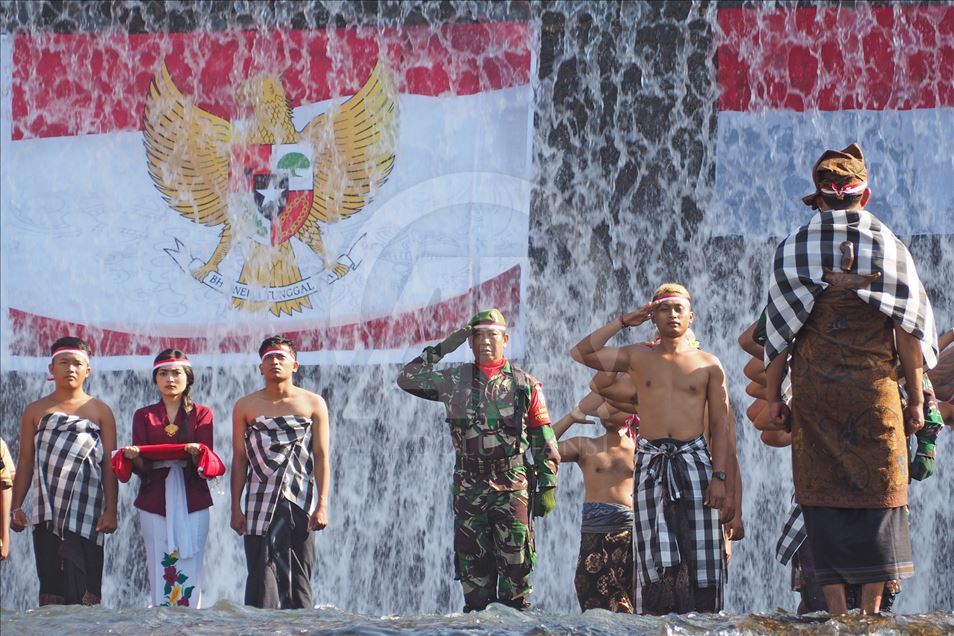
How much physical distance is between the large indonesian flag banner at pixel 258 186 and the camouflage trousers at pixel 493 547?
3.67 meters

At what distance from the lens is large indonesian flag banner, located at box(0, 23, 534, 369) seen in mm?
9953

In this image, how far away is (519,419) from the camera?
629cm

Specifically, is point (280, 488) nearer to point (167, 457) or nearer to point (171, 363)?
point (167, 457)

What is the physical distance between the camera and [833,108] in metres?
9.78

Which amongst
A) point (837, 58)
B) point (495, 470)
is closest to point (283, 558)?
point (495, 470)

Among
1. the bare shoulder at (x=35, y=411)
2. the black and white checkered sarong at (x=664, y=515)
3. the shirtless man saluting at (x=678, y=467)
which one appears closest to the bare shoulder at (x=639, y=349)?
the shirtless man saluting at (x=678, y=467)

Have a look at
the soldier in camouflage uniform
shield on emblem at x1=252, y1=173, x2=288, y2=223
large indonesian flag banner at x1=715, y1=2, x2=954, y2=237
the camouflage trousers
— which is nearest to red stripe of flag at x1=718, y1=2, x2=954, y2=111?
large indonesian flag banner at x1=715, y1=2, x2=954, y2=237

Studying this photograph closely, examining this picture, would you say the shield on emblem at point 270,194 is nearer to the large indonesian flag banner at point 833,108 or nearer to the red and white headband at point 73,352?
the large indonesian flag banner at point 833,108

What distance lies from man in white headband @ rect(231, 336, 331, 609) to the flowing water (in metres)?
2.95

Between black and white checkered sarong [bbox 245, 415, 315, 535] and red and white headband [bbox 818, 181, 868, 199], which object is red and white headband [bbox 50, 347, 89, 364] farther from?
red and white headband [bbox 818, 181, 868, 199]

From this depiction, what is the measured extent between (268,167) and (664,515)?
5.04 metres

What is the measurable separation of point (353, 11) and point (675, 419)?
16.5ft

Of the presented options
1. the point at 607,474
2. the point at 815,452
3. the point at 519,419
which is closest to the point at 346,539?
the point at 607,474


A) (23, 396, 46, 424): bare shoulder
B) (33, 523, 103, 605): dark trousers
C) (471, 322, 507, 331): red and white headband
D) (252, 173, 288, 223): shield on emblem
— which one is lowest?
(33, 523, 103, 605): dark trousers
